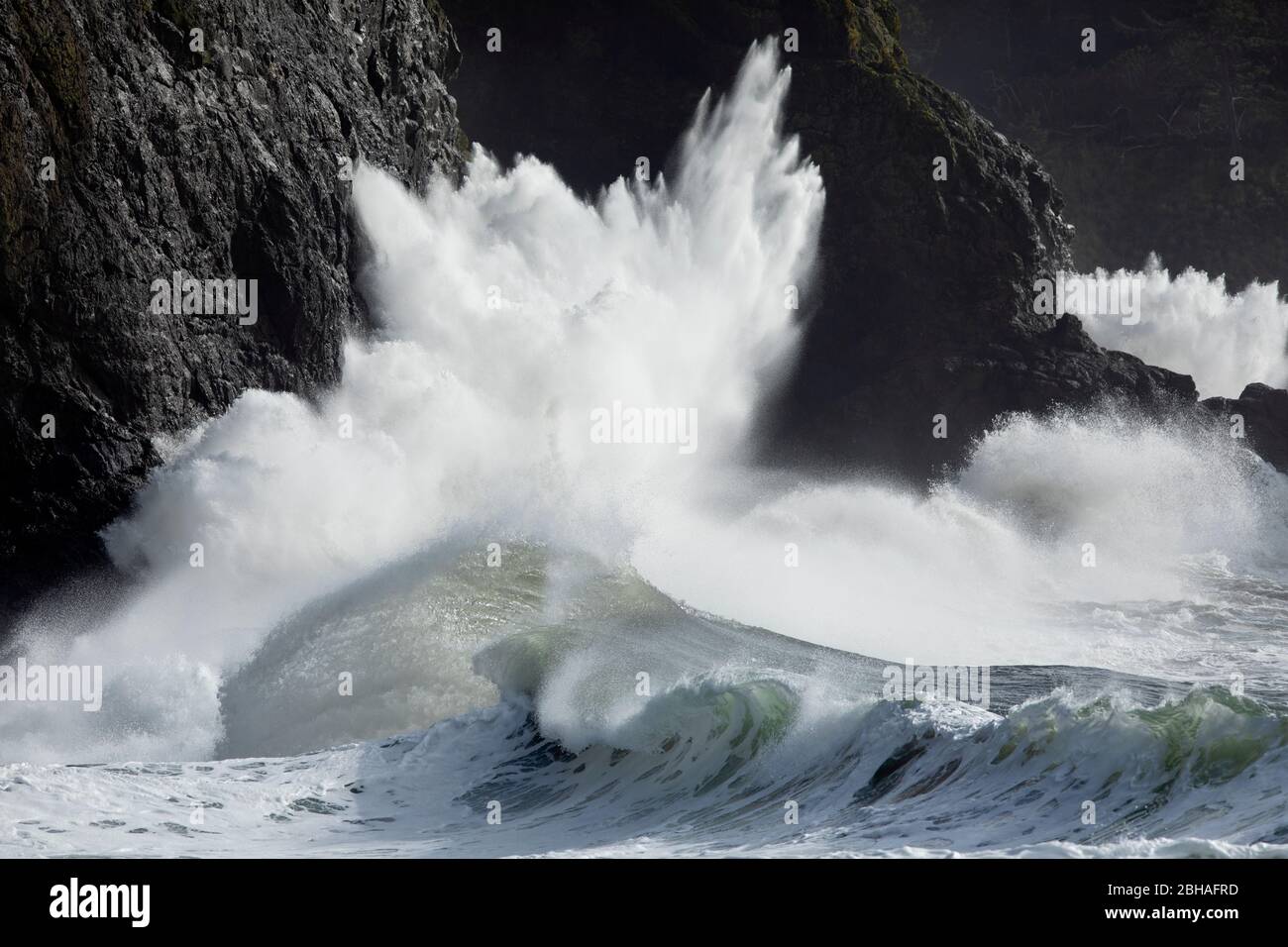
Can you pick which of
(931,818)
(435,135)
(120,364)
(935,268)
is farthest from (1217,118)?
(931,818)

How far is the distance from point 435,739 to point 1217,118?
56492 mm

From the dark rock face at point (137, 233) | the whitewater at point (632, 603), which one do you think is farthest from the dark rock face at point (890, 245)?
the dark rock face at point (137, 233)

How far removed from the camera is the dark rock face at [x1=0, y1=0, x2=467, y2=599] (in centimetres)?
1967

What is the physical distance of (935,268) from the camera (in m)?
36.2

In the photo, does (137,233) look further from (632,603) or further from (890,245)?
(890,245)

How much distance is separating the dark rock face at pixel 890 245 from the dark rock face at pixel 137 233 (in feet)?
47.4

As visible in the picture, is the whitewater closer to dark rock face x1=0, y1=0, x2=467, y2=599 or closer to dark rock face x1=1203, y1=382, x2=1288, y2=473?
dark rock face x1=0, y1=0, x2=467, y2=599

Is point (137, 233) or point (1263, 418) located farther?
point (1263, 418)

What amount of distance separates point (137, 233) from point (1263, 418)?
31.5m

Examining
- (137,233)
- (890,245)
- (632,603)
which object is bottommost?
(632,603)

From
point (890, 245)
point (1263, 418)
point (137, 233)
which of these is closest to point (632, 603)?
point (137, 233)

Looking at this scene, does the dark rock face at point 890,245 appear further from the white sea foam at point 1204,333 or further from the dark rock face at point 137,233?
the dark rock face at point 137,233

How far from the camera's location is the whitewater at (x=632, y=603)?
1110 cm

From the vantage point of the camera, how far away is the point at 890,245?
36.3m
